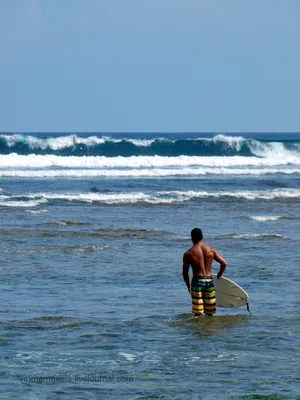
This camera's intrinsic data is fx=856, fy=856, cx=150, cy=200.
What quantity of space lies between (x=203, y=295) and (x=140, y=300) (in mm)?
1280

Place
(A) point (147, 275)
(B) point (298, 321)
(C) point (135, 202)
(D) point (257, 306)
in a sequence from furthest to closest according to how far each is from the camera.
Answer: (C) point (135, 202) → (A) point (147, 275) → (D) point (257, 306) → (B) point (298, 321)

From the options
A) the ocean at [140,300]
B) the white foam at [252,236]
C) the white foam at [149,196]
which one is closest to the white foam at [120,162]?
the white foam at [149,196]

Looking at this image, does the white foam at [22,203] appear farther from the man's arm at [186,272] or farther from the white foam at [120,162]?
the white foam at [120,162]

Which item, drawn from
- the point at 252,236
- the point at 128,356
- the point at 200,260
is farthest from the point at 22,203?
the point at 128,356

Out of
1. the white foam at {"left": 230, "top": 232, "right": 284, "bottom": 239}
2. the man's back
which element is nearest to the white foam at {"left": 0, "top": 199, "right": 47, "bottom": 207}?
the white foam at {"left": 230, "top": 232, "right": 284, "bottom": 239}

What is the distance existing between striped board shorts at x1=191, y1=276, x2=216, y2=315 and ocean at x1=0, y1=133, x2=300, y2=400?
0.20 meters

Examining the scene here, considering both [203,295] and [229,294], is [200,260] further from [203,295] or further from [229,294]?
[229,294]

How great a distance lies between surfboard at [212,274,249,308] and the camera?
11352mm

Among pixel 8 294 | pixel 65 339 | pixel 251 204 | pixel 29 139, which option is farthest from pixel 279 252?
pixel 29 139

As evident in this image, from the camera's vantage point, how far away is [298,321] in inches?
420

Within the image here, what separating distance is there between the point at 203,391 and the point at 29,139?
6312cm

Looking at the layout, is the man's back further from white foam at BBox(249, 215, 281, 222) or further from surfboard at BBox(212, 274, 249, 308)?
white foam at BBox(249, 215, 281, 222)

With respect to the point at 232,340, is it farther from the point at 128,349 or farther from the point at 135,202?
the point at 135,202

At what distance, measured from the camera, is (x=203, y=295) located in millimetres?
11086
